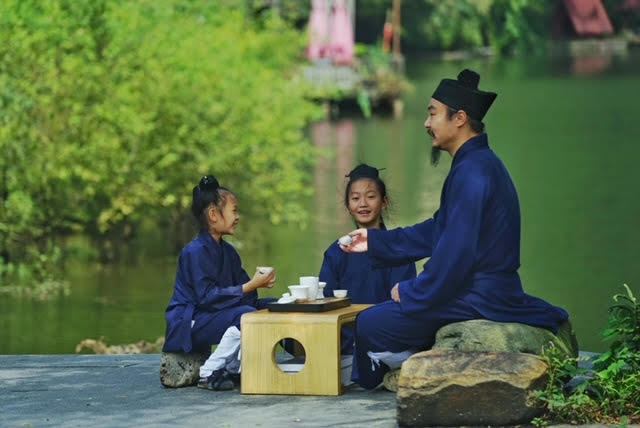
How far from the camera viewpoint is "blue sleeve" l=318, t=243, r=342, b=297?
8.84 meters

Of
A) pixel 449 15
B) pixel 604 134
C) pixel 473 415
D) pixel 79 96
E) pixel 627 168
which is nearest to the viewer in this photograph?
pixel 473 415

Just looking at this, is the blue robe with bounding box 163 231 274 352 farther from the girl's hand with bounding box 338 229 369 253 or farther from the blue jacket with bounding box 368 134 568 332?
the blue jacket with bounding box 368 134 568 332

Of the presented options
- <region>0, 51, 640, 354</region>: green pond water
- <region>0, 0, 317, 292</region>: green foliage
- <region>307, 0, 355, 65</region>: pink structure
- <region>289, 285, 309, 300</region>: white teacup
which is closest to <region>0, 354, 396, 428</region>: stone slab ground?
<region>289, 285, 309, 300</region>: white teacup

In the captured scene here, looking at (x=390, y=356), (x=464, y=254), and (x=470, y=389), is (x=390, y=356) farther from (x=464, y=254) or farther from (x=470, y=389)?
(x=470, y=389)

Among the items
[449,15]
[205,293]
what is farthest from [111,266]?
[205,293]

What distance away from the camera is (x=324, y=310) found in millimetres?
8234

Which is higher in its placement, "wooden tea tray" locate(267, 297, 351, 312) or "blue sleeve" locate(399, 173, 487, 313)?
"blue sleeve" locate(399, 173, 487, 313)

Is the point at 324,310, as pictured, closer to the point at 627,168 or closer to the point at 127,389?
the point at 127,389

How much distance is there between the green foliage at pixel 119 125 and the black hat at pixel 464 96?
1093cm

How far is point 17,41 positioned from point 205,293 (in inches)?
416

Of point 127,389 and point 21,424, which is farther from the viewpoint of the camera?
point 127,389

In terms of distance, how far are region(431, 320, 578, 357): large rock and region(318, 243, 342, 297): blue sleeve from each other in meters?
1.15

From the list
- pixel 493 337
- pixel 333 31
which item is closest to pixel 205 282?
pixel 493 337

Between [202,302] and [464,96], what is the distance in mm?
1721
